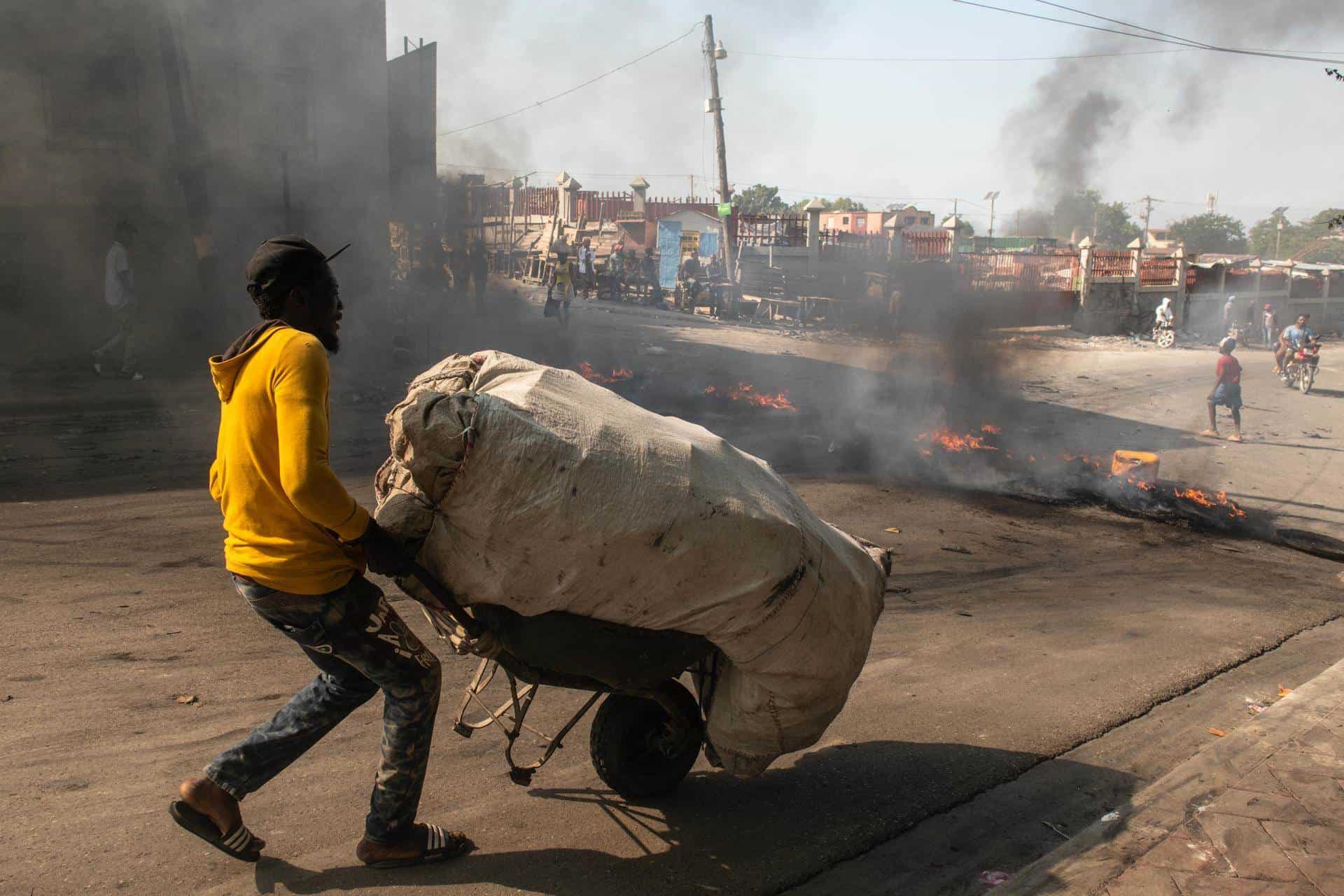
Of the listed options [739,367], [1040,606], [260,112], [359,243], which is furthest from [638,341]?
[1040,606]

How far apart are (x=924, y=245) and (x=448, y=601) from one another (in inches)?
1039

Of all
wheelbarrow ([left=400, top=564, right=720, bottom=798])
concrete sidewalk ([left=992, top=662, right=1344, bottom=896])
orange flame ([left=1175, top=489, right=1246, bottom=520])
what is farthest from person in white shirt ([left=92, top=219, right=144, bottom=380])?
orange flame ([left=1175, top=489, right=1246, bottom=520])

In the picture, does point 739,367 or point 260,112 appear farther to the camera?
point 739,367

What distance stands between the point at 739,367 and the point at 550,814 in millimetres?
13143

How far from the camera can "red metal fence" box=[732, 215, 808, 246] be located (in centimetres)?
2659

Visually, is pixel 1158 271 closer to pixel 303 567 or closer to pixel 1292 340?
pixel 1292 340

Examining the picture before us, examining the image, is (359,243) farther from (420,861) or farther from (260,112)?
(420,861)

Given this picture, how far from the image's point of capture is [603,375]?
1316 centimetres

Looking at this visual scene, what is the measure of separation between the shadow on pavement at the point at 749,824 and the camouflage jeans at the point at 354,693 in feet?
0.90

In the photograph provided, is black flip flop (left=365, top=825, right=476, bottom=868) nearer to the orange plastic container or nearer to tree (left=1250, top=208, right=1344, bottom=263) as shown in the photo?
the orange plastic container

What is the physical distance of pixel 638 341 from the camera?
58.3ft

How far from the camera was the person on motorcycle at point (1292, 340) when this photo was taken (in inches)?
800

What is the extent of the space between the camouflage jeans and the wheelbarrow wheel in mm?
707

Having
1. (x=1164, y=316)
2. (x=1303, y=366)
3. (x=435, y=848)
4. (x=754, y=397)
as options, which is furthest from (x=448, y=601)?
(x=1164, y=316)
